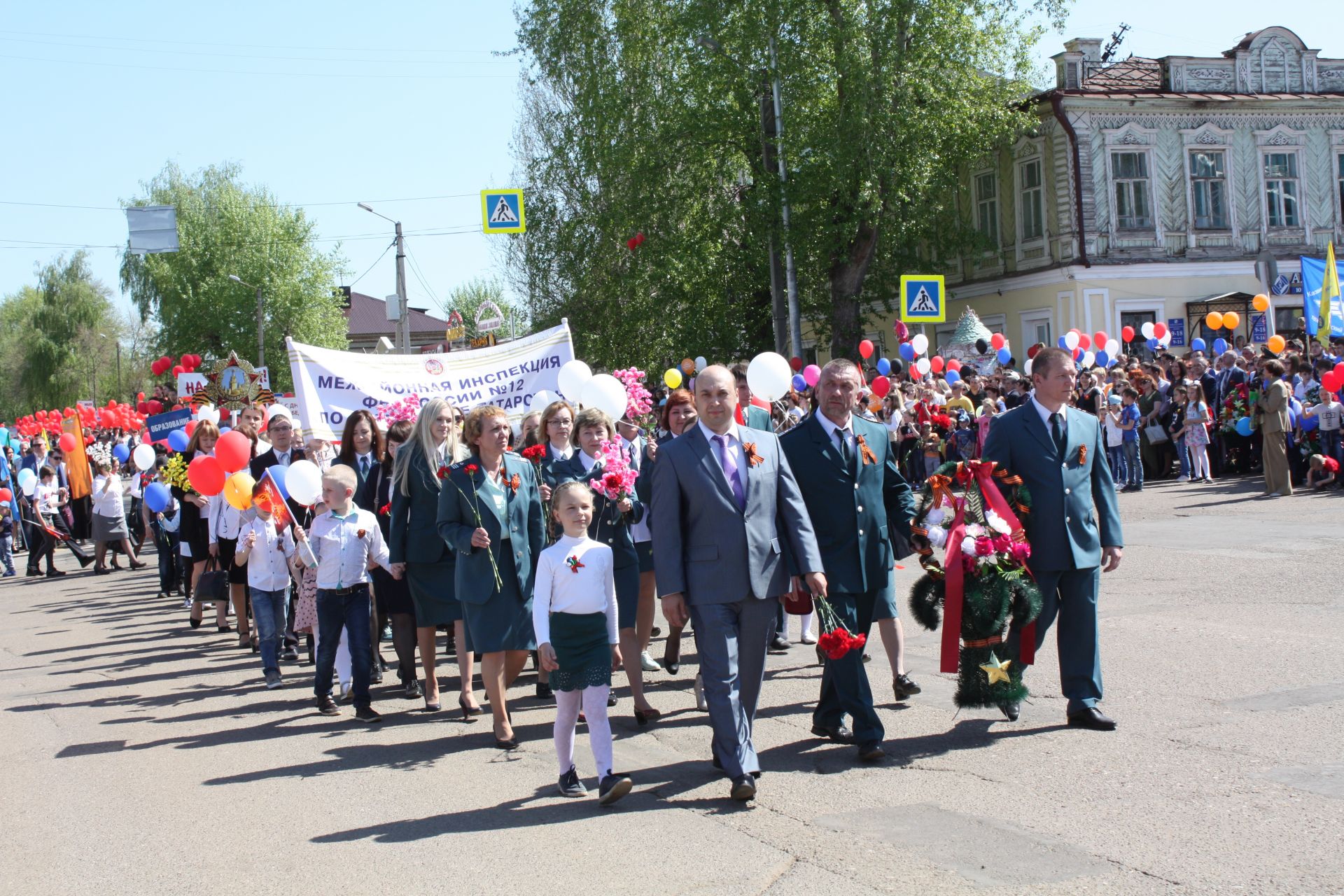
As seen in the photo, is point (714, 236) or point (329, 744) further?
point (714, 236)

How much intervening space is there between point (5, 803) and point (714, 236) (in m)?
27.3

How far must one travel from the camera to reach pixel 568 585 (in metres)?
6.29

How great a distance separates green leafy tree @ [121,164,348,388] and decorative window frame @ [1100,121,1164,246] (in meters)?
39.9

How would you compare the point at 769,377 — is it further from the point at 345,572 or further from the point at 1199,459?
the point at 1199,459

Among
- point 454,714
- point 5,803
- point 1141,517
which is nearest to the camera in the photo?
point 5,803

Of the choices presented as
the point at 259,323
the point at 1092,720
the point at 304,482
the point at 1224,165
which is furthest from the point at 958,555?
the point at 259,323

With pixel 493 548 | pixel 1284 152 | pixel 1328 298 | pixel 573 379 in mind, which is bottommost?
pixel 493 548

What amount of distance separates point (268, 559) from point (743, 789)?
18.0 ft

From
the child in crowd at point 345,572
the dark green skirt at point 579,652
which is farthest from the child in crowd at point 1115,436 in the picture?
the dark green skirt at point 579,652

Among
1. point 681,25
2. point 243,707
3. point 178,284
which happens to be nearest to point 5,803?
point 243,707

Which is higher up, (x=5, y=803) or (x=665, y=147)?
(x=665, y=147)

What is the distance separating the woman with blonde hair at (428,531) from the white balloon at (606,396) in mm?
1025

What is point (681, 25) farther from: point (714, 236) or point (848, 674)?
point (848, 674)

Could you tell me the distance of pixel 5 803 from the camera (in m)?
6.88
